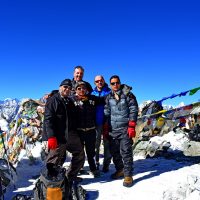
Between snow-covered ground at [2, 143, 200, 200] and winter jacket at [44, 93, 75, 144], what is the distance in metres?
1.55

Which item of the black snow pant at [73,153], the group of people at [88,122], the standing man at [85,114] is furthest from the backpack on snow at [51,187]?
the standing man at [85,114]

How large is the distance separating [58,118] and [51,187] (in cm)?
176

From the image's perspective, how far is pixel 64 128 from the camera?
823 centimetres

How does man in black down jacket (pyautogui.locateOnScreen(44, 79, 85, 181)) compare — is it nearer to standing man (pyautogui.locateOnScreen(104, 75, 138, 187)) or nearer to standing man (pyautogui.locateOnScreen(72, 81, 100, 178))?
standing man (pyautogui.locateOnScreen(72, 81, 100, 178))

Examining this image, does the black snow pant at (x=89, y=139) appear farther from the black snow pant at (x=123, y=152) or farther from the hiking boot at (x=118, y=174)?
the hiking boot at (x=118, y=174)

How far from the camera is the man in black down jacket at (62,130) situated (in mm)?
7902

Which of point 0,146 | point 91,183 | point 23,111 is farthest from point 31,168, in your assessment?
point 91,183

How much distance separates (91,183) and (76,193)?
1.22 metres

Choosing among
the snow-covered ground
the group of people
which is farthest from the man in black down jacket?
the snow-covered ground

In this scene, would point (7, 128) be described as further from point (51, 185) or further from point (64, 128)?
point (51, 185)

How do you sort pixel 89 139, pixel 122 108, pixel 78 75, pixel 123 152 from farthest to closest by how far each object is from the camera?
pixel 78 75 < pixel 89 139 < pixel 122 108 < pixel 123 152

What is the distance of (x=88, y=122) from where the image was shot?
29.7 ft

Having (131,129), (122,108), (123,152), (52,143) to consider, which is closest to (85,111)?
(122,108)

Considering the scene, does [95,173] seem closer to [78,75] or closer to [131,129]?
[131,129]
